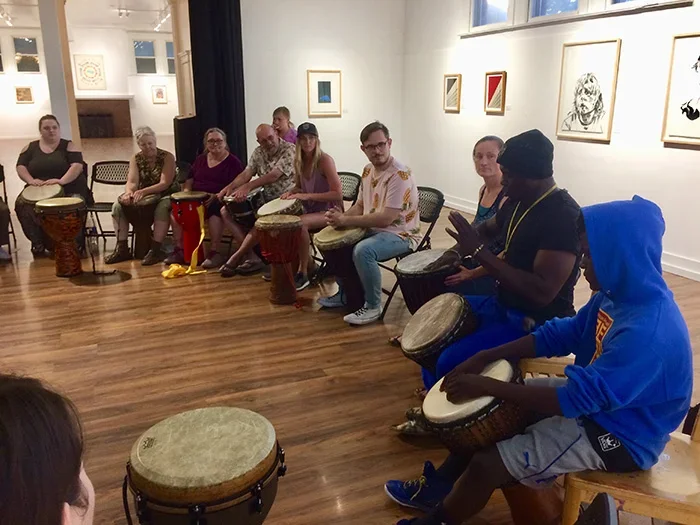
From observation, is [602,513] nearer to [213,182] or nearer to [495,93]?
[213,182]

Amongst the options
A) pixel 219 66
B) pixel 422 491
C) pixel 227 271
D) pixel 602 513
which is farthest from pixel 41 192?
pixel 602 513

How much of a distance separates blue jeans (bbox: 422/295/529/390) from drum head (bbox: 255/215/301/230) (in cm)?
207

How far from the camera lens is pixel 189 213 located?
5074 mm

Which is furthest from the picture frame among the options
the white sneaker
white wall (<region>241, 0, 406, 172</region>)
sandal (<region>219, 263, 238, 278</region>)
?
the white sneaker

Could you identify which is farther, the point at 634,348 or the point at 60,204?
the point at 60,204

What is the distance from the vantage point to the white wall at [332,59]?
779 centimetres

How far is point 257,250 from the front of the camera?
5156 mm

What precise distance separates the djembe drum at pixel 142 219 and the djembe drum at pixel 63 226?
0.43 metres

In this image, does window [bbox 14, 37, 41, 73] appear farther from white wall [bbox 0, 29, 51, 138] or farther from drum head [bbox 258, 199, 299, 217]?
drum head [bbox 258, 199, 299, 217]

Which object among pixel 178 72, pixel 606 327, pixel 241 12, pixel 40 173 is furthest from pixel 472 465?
pixel 178 72

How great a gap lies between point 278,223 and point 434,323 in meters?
2.07

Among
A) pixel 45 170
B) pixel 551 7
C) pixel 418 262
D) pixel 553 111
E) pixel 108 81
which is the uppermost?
pixel 551 7

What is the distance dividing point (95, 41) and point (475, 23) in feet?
48.5

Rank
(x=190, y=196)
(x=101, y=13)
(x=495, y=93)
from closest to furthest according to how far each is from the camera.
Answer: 1. (x=190, y=196)
2. (x=495, y=93)
3. (x=101, y=13)
